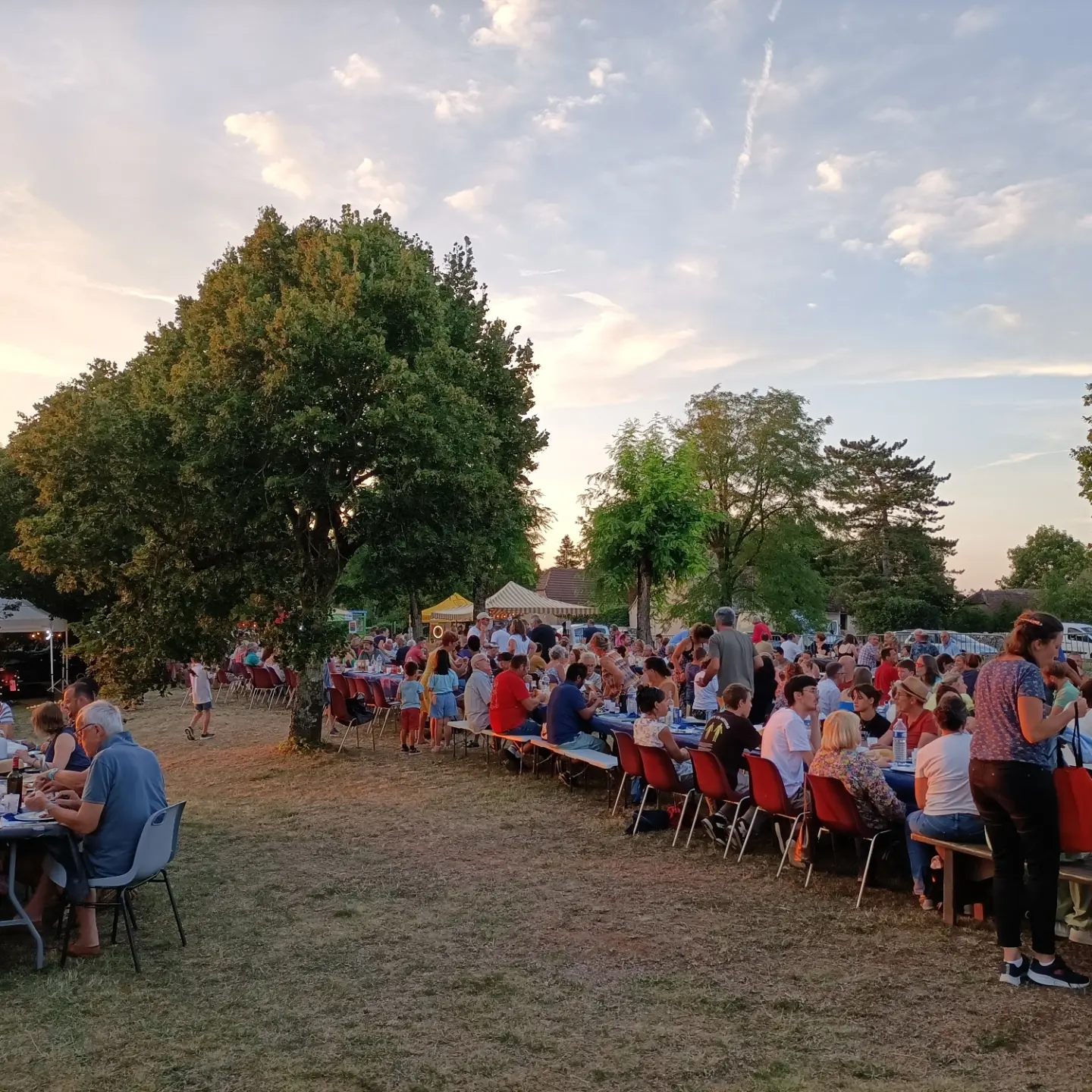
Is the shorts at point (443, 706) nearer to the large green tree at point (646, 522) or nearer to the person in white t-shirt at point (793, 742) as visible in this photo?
the person in white t-shirt at point (793, 742)

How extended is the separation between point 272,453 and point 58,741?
17.8ft

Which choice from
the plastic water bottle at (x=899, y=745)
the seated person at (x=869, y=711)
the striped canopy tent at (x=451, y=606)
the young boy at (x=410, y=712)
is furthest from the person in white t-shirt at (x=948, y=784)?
the striped canopy tent at (x=451, y=606)

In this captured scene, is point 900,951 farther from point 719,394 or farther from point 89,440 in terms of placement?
point 719,394

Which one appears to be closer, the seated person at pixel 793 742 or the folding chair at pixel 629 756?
the seated person at pixel 793 742

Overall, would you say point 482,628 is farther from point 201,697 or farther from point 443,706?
point 443,706

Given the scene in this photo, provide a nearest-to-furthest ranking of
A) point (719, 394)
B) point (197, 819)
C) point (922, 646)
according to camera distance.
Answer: point (197, 819) < point (922, 646) < point (719, 394)

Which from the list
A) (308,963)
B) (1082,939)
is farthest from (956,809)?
(308,963)

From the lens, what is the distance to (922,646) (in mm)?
19625

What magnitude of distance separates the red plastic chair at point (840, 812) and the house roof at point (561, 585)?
59.2 m

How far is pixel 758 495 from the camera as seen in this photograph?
4384cm

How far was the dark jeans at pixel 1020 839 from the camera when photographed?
15.2 ft

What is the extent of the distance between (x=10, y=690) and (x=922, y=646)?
68.4ft

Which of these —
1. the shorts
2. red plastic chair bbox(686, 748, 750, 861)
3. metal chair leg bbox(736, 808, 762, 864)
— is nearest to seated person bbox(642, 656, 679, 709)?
red plastic chair bbox(686, 748, 750, 861)

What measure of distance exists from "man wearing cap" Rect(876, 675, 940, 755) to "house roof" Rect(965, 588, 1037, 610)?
175ft
